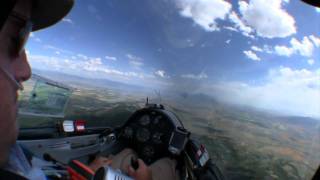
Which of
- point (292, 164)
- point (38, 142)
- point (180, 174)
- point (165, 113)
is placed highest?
point (165, 113)

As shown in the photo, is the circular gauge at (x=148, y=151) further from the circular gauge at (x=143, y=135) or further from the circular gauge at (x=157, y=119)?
the circular gauge at (x=157, y=119)

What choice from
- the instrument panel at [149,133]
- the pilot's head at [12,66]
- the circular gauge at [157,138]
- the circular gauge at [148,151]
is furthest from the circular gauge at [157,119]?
the pilot's head at [12,66]

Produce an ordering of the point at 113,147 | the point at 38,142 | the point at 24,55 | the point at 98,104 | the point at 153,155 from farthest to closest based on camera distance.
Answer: the point at 98,104 → the point at 113,147 → the point at 153,155 → the point at 38,142 → the point at 24,55

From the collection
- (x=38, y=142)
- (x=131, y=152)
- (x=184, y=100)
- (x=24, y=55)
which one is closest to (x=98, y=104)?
(x=184, y=100)

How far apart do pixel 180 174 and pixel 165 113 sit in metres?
0.59

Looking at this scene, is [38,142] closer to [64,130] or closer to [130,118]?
[64,130]

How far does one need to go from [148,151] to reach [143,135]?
0.55 feet

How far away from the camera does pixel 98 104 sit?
14.8 feet

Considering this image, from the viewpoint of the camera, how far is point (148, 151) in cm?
309

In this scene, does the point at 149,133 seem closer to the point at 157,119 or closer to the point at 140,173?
the point at 157,119

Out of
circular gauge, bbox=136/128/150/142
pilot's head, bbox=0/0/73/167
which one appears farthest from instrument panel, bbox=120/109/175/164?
pilot's head, bbox=0/0/73/167

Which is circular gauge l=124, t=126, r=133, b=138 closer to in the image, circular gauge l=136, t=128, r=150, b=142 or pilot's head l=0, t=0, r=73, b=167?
circular gauge l=136, t=128, r=150, b=142

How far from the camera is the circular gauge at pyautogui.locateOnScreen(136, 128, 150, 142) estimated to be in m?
3.14

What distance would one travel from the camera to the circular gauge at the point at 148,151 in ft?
10.0
